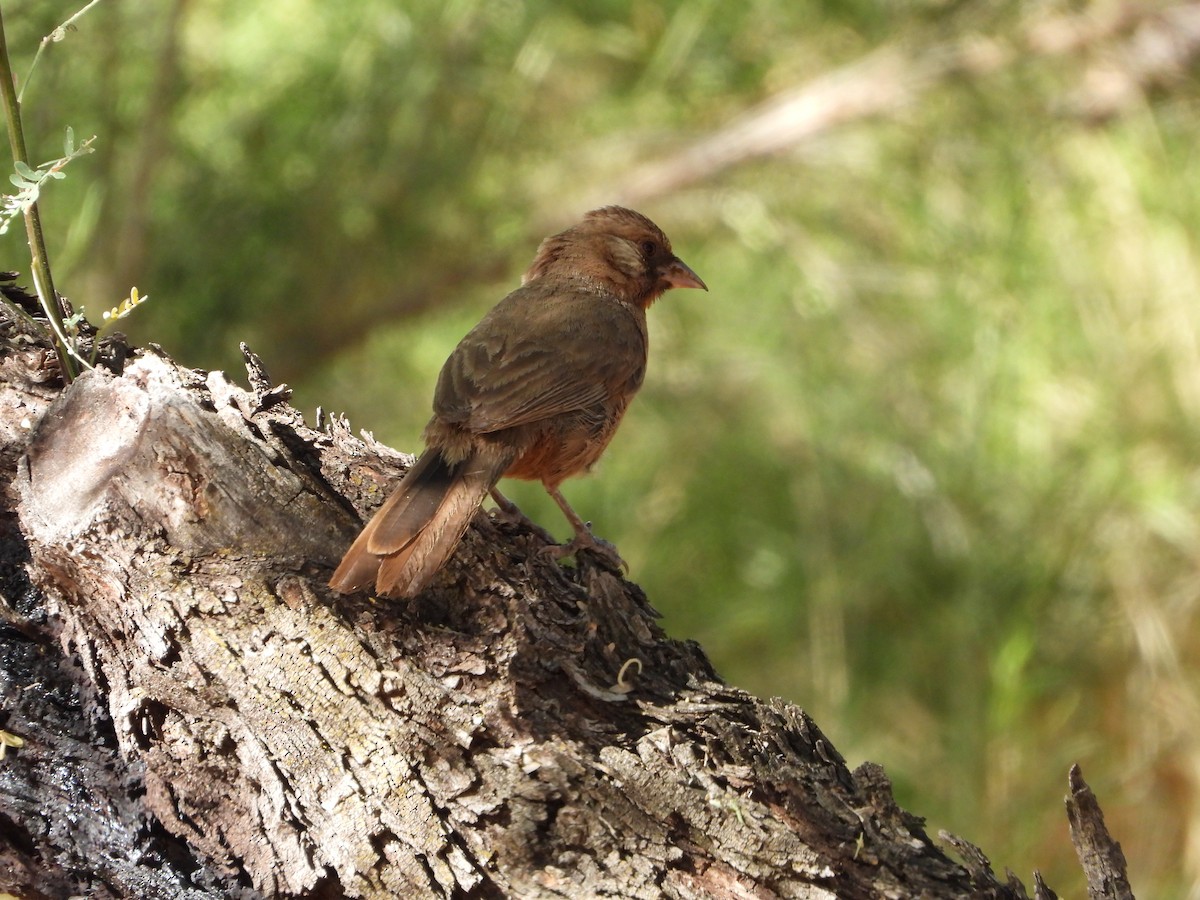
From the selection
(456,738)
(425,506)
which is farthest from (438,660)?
(425,506)

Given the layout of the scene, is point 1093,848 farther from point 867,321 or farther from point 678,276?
point 867,321

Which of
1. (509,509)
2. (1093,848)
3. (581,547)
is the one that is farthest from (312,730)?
(1093,848)

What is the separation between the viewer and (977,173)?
6082mm

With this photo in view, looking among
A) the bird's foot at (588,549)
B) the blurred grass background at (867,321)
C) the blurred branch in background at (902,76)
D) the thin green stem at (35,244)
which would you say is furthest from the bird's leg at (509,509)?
the blurred branch in background at (902,76)

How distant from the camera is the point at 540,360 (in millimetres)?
3432

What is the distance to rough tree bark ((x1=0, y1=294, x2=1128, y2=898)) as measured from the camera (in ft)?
6.63

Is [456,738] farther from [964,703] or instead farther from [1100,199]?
[1100,199]

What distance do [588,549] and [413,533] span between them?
0.74m

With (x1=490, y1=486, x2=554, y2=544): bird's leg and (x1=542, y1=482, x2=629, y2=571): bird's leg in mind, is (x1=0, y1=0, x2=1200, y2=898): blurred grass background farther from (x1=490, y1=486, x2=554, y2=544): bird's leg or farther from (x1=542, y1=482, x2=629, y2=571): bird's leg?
(x1=490, y1=486, x2=554, y2=544): bird's leg

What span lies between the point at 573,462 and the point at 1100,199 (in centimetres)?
396

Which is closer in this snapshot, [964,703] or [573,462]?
[573,462]

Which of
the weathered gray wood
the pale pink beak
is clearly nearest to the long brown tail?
the weathered gray wood

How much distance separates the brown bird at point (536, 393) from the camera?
2.29 m

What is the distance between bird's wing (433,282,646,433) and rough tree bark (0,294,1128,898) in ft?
2.81
